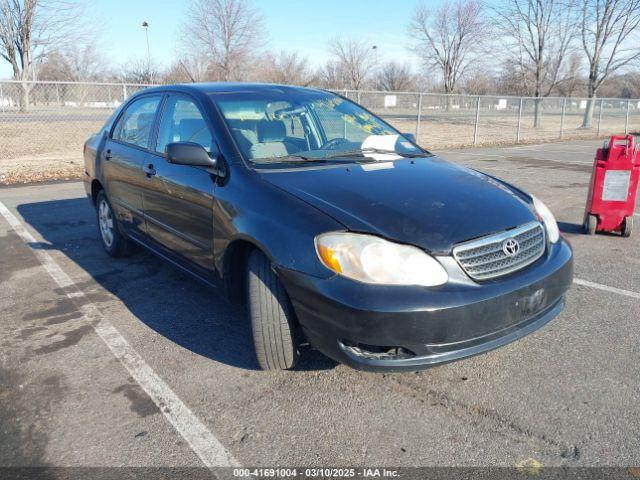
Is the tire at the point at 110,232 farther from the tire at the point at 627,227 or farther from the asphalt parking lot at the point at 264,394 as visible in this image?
the tire at the point at 627,227

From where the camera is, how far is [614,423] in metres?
2.50

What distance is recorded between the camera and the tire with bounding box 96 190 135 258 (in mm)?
4984

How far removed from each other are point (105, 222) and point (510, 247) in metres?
4.08

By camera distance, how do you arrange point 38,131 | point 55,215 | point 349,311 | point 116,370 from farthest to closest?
1. point 38,131
2. point 55,215
3. point 116,370
4. point 349,311

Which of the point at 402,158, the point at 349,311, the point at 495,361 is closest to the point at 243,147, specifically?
the point at 402,158

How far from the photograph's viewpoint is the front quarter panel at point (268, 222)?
2537 mm

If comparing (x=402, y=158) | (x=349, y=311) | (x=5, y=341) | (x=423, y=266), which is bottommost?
(x=5, y=341)

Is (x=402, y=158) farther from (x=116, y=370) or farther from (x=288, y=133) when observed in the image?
(x=116, y=370)

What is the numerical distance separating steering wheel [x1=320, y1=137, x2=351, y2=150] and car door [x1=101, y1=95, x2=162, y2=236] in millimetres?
1460

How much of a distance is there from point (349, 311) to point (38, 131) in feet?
63.2

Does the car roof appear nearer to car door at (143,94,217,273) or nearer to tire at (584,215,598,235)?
car door at (143,94,217,273)

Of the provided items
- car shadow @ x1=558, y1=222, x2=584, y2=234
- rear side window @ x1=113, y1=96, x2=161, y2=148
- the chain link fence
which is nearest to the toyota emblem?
→ rear side window @ x1=113, y1=96, x2=161, y2=148

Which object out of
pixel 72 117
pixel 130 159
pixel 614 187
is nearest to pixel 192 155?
pixel 130 159

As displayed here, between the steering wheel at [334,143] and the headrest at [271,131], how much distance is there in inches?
11.9
